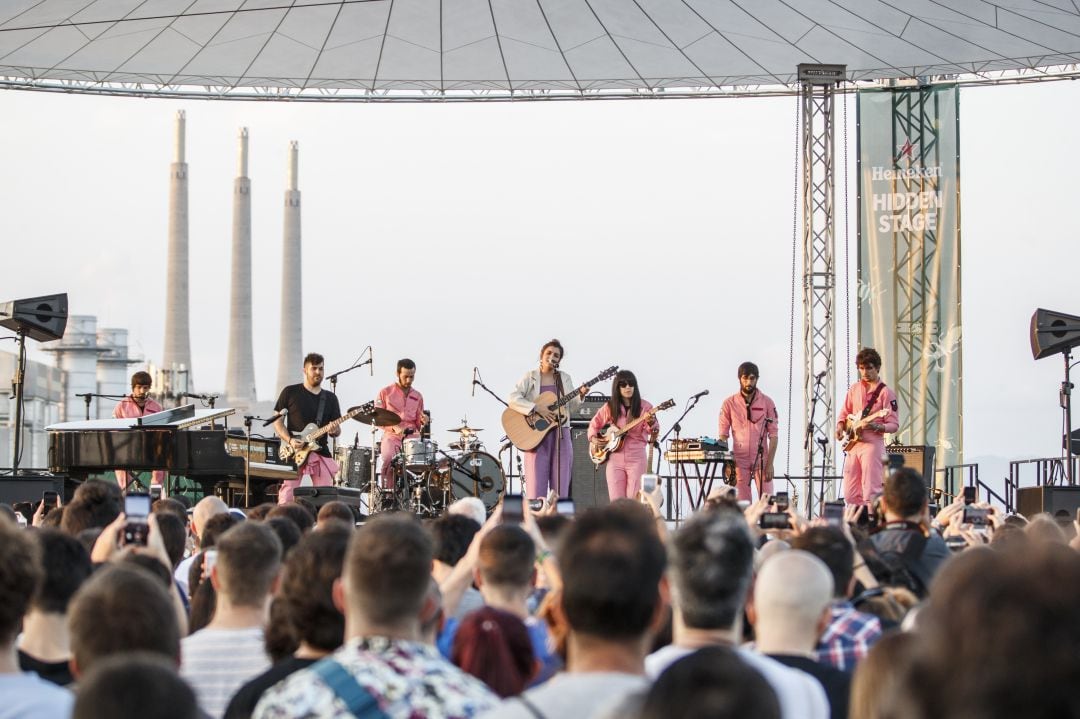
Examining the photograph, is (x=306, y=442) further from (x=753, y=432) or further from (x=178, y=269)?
(x=178, y=269)

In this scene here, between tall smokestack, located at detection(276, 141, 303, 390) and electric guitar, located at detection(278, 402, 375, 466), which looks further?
tall smokestack, located at detection(276, 141, 303, 390)

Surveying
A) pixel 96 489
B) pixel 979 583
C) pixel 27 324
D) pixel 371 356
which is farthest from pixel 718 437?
pixel 979 583

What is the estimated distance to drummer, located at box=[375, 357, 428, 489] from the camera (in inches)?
547

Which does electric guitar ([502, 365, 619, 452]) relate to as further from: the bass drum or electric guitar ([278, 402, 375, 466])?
the bass drum

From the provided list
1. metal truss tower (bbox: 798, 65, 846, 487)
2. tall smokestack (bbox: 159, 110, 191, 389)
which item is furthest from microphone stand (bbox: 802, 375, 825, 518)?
tall smokestack (bbox: 159, 110, 191, 389)

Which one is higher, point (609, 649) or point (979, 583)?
point (979, 583)

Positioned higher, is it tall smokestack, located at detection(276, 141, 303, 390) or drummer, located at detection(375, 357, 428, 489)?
tall smokestack, located at detection(276, 141, 303, 390)

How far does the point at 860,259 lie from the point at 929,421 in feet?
6.64

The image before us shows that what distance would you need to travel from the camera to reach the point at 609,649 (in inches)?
102

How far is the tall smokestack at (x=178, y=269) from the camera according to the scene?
46.3m

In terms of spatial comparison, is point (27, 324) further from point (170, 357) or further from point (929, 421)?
point (170, 357)

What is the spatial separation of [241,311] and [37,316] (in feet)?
116

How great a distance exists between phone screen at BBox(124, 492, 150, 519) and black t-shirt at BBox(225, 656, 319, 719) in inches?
56.3

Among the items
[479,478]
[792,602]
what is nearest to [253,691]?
[792,602]
